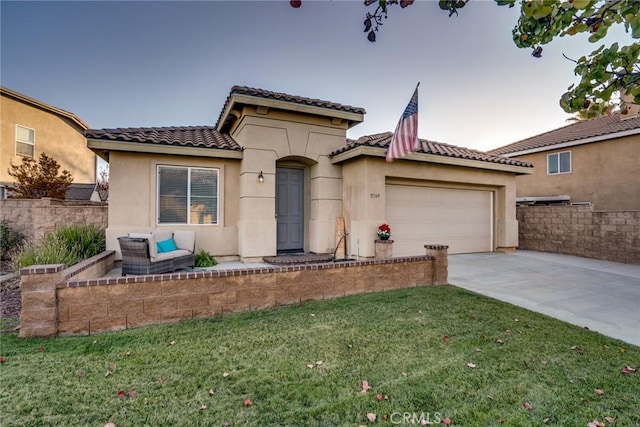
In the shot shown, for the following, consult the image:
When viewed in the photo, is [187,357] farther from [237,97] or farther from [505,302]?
[237,97]

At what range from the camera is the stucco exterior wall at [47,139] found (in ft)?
48.3

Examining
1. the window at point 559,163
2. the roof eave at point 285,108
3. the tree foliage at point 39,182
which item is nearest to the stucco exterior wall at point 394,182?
the roof eave at point 285,108

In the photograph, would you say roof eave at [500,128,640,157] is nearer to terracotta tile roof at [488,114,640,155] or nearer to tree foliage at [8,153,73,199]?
terracotta tile roof at [488,114,640,155]

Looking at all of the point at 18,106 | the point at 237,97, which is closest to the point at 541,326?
the point at 237,97

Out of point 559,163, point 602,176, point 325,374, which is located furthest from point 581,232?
point 325,374

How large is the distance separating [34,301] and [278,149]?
6.89 meters

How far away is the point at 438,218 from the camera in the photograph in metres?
11.1

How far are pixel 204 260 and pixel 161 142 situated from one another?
359 cm

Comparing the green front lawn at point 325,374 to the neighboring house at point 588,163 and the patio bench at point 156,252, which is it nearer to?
the patio bench at point 156,252

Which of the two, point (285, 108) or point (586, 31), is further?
point (285, 108)

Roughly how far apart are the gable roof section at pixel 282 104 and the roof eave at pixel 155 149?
4.94ft

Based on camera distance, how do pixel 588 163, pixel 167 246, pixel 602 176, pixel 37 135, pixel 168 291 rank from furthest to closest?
pixel 37 135 < pixel 588 163 < pixel 602 176 < pixel 167 246 < pixel 168 291

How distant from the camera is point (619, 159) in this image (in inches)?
550

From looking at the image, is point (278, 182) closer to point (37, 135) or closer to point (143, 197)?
point (143, 197)
